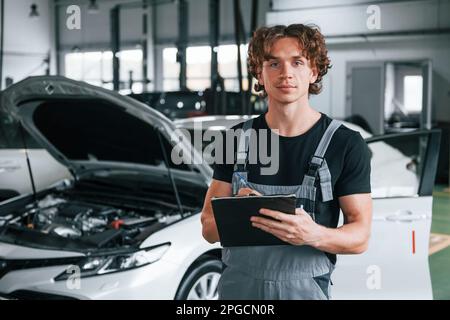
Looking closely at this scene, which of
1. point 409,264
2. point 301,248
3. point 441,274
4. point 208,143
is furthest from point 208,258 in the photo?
point 441,274

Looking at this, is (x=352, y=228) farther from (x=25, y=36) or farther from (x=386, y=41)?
(x=386, y=41)

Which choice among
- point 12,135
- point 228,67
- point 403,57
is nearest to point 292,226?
point 12,135

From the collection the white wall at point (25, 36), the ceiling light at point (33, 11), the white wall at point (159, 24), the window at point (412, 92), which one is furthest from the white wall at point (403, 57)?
the ceiling light at point (33, 11)

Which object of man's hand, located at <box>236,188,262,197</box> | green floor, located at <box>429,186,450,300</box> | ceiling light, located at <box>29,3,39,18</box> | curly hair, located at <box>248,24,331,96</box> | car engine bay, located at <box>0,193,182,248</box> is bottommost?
green floor, located at <box>429,186,450,300</box>

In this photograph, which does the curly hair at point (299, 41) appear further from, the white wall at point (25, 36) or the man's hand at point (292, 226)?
the white wall at point (25, 36)

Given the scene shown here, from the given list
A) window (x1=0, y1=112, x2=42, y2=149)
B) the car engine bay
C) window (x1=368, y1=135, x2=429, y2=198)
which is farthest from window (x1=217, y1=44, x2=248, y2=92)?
the car engine bay

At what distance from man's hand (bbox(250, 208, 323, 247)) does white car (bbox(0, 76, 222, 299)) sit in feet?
3.38

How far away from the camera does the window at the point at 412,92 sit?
9337 millimetres

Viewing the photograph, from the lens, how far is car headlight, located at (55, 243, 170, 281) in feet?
6.53

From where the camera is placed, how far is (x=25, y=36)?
7.15m

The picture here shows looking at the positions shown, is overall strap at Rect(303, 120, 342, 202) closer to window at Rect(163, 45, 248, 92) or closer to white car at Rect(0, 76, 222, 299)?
white car at Rect(0, 76, 222, 299)

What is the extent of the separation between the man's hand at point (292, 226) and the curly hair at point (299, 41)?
34 cm

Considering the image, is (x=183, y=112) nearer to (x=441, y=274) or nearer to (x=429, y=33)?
(x=429, y=33)
